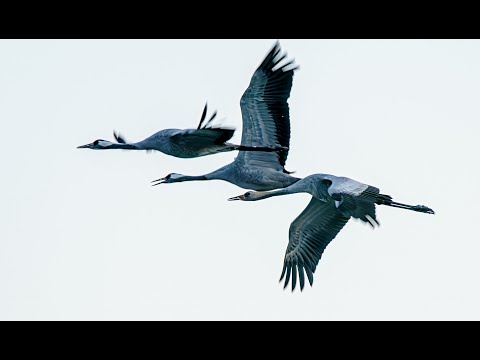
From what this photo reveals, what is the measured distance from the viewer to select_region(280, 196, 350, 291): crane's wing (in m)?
24.8

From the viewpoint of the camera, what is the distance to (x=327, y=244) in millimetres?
24906

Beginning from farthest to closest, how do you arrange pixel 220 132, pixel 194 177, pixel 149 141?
pixel 194 177
pixel 149 141
pixel 220 132

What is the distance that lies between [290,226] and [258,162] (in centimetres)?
197

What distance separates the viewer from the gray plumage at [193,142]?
21406 mm

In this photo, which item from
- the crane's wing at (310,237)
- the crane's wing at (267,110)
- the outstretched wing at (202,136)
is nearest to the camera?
the outstretched wing at (202,136)

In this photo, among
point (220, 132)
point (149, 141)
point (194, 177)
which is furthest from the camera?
point (194, 177)

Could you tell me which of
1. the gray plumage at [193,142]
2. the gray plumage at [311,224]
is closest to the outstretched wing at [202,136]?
the gray plumage at [193,142]

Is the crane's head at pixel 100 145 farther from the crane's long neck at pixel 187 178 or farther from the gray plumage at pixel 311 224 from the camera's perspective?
the gray plumage at pixel 311 224

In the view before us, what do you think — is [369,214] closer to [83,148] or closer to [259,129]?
[259,129]

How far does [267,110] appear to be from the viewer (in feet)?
77.3

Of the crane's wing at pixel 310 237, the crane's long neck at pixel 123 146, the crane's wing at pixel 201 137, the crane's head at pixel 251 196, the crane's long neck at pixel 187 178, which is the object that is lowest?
the crane's wing at pixel 310 237

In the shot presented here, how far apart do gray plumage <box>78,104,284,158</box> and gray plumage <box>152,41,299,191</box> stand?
33 centimetres

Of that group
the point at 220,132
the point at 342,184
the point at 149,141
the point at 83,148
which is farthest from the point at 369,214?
the point at 83,148

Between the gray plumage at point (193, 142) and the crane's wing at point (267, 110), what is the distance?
0.29 m
